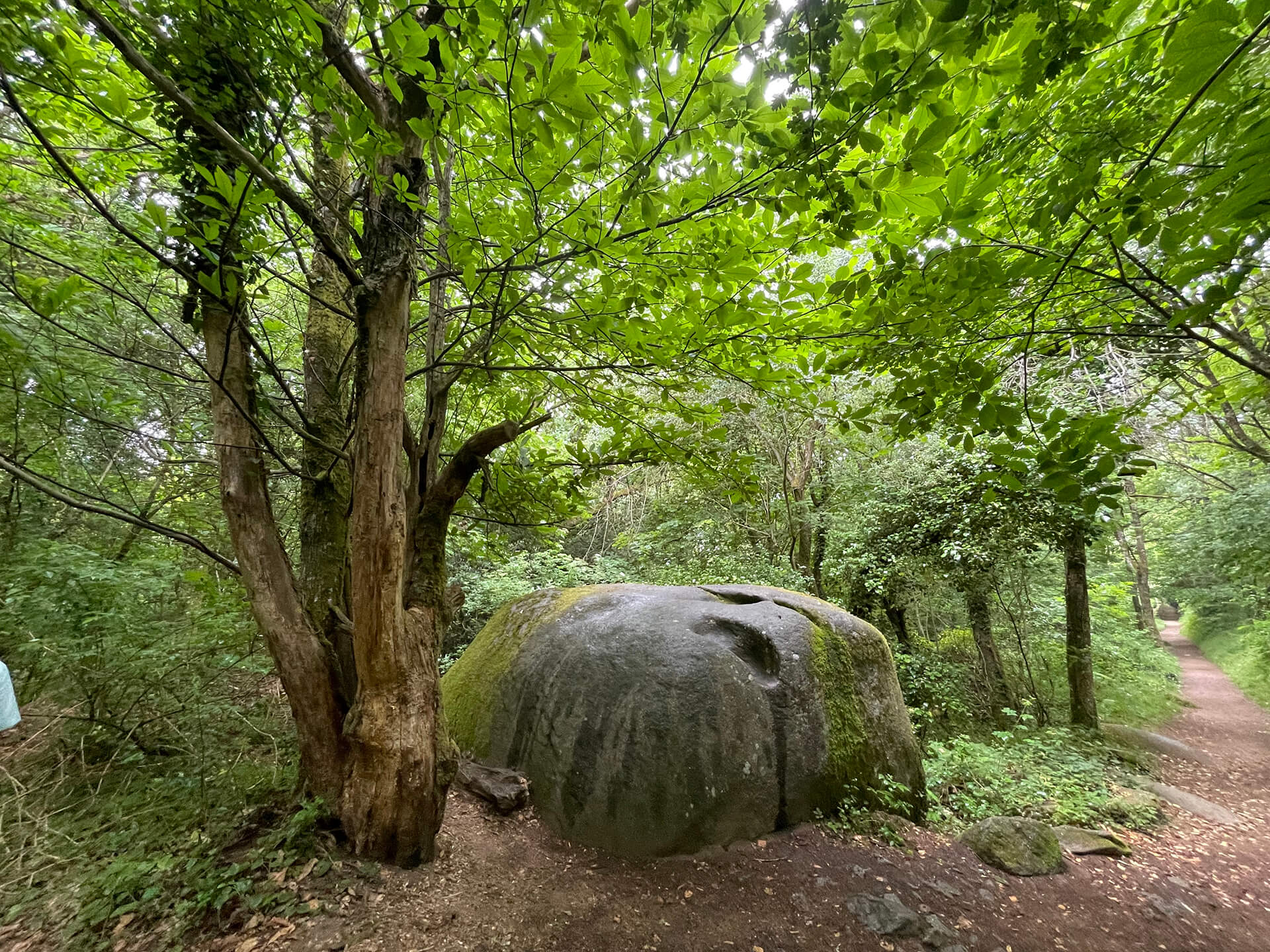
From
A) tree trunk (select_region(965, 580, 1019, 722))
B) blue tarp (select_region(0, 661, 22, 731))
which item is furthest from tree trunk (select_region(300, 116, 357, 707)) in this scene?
tree trunk (select_region(965, 580, 1019, 722))

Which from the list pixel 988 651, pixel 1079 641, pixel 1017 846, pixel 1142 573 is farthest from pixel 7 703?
pixel 1142 573

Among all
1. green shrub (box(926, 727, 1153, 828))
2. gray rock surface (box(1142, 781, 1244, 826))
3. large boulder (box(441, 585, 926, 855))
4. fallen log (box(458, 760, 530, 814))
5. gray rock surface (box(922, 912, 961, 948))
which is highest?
large boulder (box(441, 585, 926, 855))

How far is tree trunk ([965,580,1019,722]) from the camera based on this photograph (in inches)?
280

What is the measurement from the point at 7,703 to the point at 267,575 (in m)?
1.45

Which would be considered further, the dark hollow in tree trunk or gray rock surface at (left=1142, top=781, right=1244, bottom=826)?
the dark hollow in tree trunk

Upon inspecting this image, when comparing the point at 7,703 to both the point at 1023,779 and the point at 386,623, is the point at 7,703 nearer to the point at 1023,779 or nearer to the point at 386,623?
the point at 386,623

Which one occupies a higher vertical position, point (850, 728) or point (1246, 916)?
point (850, 728)

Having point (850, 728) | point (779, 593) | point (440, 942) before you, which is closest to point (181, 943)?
point (440, 942)

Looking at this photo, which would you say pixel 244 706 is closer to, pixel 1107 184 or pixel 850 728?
pixel 850 728

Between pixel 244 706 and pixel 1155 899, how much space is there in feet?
22.1

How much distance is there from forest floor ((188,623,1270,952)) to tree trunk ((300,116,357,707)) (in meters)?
1.06

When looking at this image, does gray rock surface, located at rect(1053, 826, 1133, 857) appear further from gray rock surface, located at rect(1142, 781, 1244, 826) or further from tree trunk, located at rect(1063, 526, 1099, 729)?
tree trunk, located at rect(1063, 526, 1099, 729)

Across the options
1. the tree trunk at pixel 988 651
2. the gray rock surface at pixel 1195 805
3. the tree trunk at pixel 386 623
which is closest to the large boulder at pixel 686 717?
the tree trunk at pixel 386 623

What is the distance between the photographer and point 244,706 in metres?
3.79
